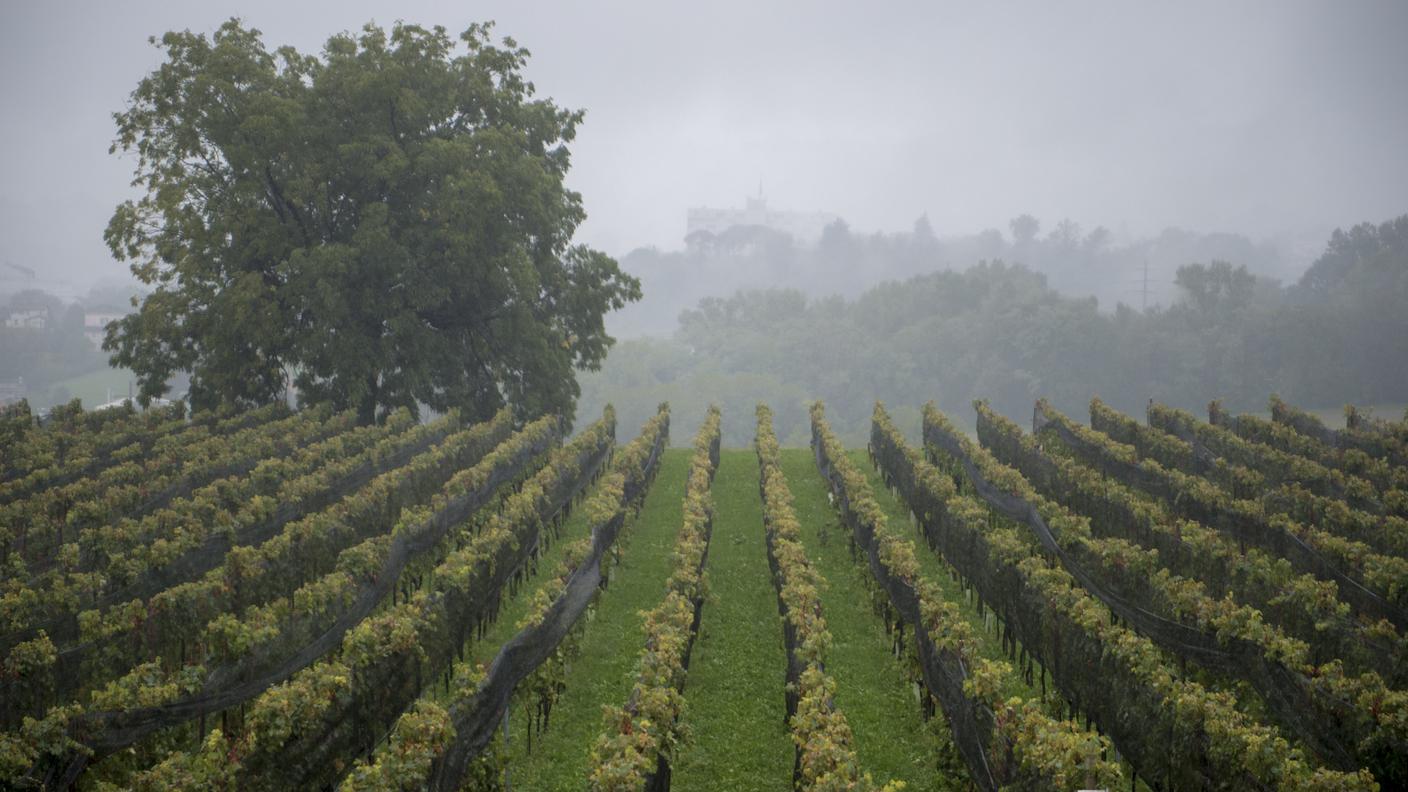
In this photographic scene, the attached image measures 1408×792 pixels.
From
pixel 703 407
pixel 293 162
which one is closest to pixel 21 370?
pixel 703 407

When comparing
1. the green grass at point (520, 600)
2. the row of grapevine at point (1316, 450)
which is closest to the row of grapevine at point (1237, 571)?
the row of grapevine at point (1316, 450)

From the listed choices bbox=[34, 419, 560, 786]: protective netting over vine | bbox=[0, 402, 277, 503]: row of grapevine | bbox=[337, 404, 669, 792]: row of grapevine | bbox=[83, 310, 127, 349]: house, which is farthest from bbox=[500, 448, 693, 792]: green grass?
bbox=[83, 310, 127, 349]: house

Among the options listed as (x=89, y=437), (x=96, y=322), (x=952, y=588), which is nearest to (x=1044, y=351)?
(x=952, y=588)

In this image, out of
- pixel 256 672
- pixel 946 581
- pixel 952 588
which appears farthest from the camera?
pixel 946 581

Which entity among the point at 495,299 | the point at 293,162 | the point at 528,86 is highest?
the point at 528,86

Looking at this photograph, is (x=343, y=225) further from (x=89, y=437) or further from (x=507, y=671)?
(x=507, y=671)

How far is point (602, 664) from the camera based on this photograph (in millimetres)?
18859

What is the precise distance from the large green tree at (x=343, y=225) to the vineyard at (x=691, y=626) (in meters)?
8.57

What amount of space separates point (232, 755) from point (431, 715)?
6.92 feet

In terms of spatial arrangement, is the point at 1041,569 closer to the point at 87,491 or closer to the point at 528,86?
the point at 87,491

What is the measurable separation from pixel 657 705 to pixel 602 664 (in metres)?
6.14

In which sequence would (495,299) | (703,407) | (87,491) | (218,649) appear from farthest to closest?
1. (703,407)
2. (495,299)
3. (87,491)
4. (218,649)

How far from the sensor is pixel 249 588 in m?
18.2

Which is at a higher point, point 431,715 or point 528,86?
point 528,86
